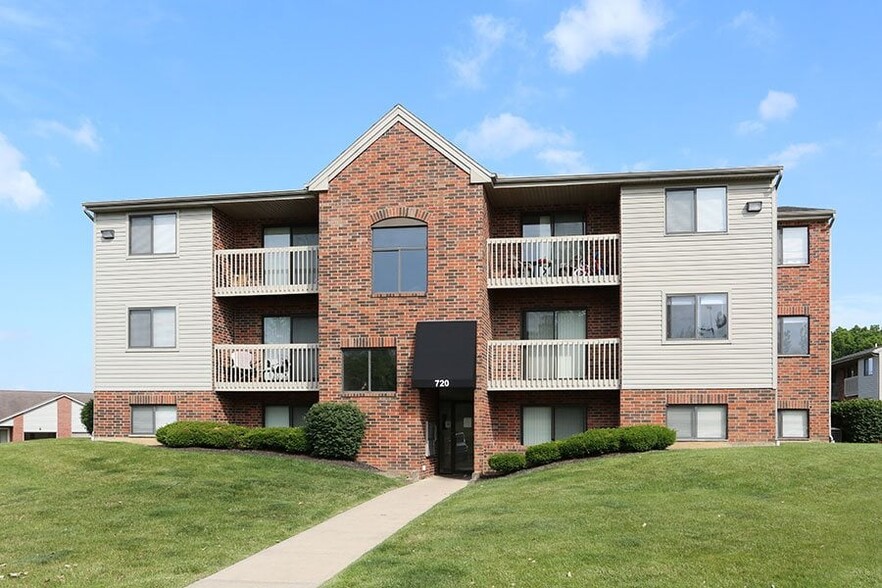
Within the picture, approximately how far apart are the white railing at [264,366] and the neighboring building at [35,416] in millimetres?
41479

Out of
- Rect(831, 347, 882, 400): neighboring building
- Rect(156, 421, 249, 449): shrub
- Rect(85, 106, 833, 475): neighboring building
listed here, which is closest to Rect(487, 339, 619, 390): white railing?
Rect(85, 106, 833, 475): neighboring building

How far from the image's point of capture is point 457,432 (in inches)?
930

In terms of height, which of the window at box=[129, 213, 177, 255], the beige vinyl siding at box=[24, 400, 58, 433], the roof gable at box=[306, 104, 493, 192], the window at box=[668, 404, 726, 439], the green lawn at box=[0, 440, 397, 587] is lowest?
the beige vinyl siding at box=[24, 400, 58, 433]

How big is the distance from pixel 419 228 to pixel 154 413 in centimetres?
992

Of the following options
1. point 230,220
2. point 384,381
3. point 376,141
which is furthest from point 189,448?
point 376,141

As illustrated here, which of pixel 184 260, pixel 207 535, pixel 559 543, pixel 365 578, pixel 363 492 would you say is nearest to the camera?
pixel 365 578

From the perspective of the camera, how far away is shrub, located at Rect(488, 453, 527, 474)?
20.5m

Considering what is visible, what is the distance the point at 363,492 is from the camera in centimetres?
1797

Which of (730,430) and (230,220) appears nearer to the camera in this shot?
(730,430)

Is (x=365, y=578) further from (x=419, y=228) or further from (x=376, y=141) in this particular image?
(x=376, y=141)

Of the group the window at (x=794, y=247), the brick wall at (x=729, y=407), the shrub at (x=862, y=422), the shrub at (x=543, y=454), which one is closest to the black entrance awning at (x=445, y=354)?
the shrub at (x=543, y=454)

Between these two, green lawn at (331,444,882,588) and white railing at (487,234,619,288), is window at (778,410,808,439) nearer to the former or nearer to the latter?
white railing at (487,234,619,288)

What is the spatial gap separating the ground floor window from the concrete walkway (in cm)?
737

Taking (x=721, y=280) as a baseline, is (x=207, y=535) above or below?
below
